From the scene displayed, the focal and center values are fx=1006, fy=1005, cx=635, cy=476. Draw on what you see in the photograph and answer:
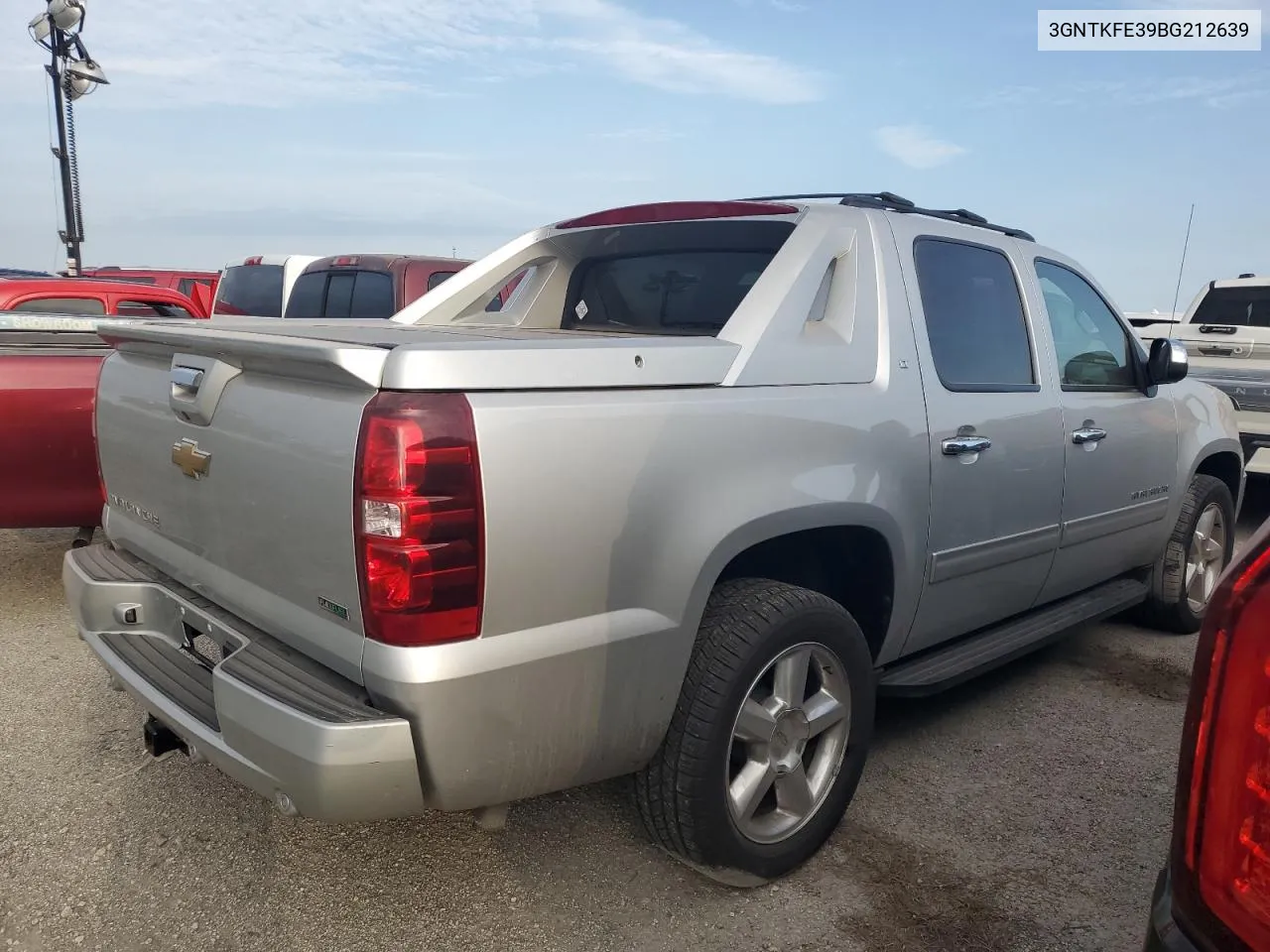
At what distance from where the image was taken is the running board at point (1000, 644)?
3.15 meters

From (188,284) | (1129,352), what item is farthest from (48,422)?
(188,284)

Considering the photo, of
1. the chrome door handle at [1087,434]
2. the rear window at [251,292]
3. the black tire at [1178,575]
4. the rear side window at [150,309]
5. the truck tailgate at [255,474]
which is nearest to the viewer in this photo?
the truck tailgate at [255,474]

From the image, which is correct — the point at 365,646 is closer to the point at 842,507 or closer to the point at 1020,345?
the point at 842,507

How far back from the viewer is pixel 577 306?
3.92 m

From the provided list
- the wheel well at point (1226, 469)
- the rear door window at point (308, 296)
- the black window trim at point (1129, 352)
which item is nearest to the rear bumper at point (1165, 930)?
the black window trim at point (1129, 352)

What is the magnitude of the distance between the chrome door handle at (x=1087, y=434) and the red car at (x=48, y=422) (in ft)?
13.7

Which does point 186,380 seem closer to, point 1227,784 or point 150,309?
point 1227,784

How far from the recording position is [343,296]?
811 centimetres

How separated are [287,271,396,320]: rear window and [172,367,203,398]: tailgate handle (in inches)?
198

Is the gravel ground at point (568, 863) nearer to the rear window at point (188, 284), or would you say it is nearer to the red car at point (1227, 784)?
the red car at point (1227, 784)

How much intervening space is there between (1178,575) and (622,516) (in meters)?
3.67

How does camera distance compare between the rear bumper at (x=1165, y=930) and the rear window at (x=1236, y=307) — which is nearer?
the rear bumper at (x=1165, y=930)

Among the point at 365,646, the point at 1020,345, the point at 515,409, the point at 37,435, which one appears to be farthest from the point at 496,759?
the point at 37,435

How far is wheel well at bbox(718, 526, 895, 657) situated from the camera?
9.50 ft
